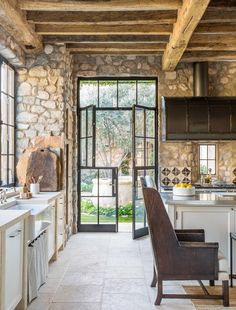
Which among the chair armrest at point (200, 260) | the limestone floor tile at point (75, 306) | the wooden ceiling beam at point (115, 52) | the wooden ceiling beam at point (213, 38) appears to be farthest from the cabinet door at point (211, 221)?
the wooden ceiling beam at point (115, 52)

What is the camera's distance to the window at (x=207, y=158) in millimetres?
6871

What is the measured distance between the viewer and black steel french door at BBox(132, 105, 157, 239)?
21.5 ft

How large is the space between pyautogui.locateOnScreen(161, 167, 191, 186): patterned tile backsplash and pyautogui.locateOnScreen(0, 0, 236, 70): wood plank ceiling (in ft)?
5.82

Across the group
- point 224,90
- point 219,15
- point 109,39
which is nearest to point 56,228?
point 109,39

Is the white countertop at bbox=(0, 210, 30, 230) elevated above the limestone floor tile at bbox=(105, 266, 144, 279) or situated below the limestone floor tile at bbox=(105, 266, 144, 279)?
above

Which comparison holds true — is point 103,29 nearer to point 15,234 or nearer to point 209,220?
point 209,220

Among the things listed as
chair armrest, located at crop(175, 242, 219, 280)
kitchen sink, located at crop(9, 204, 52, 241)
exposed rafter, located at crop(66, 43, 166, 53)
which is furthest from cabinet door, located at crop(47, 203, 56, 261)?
exposed rafter, located at crop(66, 43, 166, 53)

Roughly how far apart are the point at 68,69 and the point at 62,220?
8.14ft

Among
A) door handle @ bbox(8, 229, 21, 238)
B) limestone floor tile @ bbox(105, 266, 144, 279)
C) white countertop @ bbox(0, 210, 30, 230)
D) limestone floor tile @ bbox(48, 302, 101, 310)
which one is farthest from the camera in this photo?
limestone floor tile @ bbox(105, 266, 144, 279)

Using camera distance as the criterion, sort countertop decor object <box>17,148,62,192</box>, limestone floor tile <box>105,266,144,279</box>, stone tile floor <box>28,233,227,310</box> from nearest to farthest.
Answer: stone tile floor <box>28,233,227,310</box> → limestone floor tile <box>105,266,144,279</box> → countertop decor object <box>17,148,62,192</box>

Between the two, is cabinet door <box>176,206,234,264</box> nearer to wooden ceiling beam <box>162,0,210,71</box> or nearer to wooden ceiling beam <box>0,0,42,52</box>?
wooden ceiling beam <box>162,0,210,71</box>

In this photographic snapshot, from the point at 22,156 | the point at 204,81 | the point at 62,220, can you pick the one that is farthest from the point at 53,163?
the point at 204,81

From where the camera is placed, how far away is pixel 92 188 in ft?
22.7

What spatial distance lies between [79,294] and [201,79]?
4350mm
